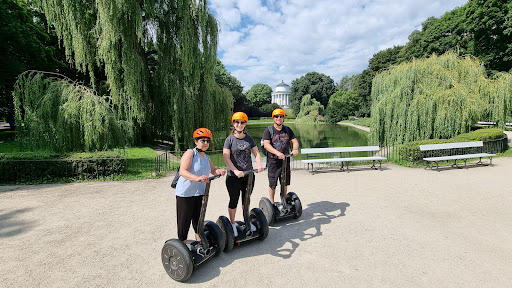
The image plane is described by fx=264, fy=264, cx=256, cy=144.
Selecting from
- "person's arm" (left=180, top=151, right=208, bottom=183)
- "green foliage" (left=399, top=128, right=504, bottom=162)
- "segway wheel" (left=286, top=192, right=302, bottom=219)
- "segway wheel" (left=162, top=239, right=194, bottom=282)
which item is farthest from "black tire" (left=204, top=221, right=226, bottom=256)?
"green foliage" (left=399, top=128, right=504, bottom=162)

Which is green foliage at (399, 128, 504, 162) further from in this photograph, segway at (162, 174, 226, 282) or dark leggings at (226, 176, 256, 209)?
segway at (162, 174, 226, 282)

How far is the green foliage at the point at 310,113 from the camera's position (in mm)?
58375

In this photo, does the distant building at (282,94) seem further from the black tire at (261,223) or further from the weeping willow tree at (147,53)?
the black tire at (261,223)

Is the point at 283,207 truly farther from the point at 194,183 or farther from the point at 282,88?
the point at 282,88

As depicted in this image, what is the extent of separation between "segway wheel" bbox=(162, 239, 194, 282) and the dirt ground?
124 millimetres

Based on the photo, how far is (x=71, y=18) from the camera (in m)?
10.1

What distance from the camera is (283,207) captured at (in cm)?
→ 485

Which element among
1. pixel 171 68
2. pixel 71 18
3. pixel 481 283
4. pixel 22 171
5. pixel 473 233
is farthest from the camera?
pixel 171 68

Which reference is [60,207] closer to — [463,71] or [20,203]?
[20,203]

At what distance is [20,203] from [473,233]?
9.08 meters

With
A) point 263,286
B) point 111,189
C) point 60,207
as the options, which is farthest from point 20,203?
point 263,286

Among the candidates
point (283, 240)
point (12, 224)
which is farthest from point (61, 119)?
point (283, 240)

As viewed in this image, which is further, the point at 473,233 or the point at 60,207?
the point at 60,207

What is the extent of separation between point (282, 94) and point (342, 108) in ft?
223
